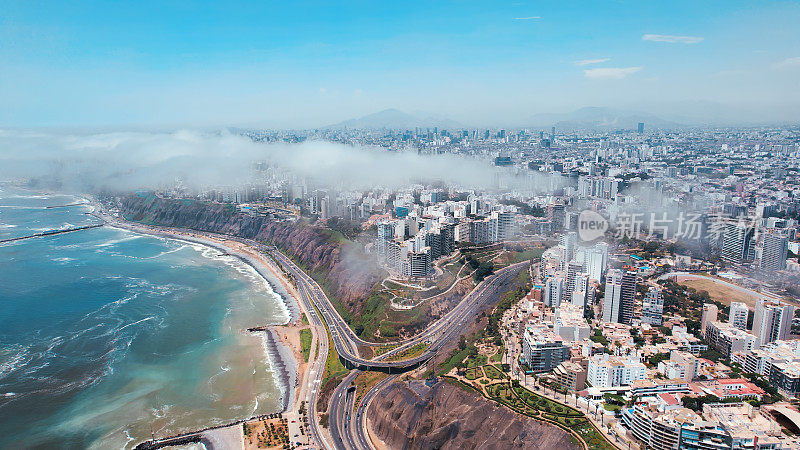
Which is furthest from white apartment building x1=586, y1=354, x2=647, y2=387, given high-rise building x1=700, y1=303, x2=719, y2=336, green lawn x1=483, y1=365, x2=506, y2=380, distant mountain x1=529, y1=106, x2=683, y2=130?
distant mountain x1=529, y1=106, x2=683, y2=130

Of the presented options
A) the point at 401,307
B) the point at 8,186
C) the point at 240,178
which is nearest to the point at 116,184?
the point at 240,178

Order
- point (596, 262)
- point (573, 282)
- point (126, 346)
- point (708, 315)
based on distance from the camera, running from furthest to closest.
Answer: point (596, 262)
point (573, 282)
point (126, 346)
point (708, 315)

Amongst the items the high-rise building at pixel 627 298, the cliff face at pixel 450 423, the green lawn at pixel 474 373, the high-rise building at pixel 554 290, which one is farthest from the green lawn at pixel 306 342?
the high-rise building at pixel 627 298

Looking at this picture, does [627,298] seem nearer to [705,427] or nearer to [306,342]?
[705,427]

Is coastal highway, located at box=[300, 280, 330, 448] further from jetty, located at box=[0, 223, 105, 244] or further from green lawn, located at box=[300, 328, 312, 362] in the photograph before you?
jetty, located at box=[0, 223, 105, 244]

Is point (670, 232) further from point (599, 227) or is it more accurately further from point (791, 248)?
point (791, 248)

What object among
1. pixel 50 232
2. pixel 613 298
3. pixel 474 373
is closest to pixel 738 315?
pixel 613 298
